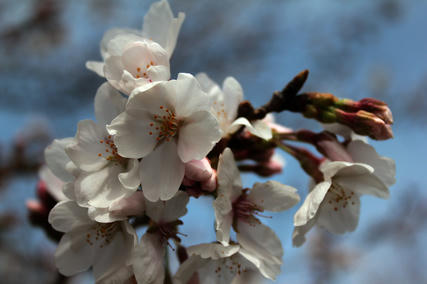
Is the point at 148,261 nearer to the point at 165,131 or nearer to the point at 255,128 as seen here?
the point at 165,131

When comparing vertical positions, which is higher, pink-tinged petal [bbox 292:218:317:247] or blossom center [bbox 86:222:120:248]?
pink-tinged petal [bbox 292:218:317:247]

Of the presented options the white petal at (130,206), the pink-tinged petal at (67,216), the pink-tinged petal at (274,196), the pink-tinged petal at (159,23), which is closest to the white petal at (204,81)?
the pink-tinged petal at (159,23)

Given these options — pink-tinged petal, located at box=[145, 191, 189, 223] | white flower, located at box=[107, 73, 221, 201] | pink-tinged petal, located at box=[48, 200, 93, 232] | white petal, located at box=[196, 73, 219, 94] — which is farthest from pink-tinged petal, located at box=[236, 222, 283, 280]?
white petal, located at box=[196, 73, 219, 94]

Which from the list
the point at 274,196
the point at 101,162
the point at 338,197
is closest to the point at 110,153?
the point at 101,162

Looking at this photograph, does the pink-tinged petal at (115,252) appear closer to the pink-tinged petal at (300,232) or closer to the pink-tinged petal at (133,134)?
the pink-tinged petal at (133,134)

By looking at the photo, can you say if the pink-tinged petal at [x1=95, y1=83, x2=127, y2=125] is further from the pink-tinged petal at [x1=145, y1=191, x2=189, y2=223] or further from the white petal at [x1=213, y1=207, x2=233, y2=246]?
the white petal at [x1=213, y1=207, x2=233, y2=246]

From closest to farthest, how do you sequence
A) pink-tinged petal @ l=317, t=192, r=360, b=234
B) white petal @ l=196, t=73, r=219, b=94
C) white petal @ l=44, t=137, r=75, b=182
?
white petal @ l=44, t=137, r=75, b=182
pink-tinged petal @ l=317, t=192, r=360, b=234
white petal @ l=196, t=73, r=219, b=94

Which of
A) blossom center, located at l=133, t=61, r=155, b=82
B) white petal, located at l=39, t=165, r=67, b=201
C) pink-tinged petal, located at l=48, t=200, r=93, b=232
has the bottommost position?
white petal, located at l=39, t=165, r=67, b=201

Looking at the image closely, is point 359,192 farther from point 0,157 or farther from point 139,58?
point 0,157
